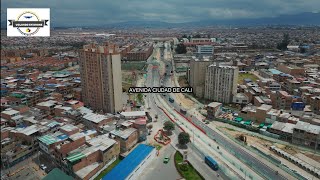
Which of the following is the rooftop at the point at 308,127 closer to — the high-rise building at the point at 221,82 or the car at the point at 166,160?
the high-rise building at the point at 221,82

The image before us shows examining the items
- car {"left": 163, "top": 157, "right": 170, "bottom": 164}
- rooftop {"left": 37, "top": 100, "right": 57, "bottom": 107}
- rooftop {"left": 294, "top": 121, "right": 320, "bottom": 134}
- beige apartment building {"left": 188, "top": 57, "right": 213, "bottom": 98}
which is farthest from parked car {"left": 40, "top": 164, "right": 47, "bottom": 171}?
beige apartment building {"left": 188, "top": 57, "right": 213, "bottom": 98}

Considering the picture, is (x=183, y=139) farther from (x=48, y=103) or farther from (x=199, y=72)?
(x=199, y=72)

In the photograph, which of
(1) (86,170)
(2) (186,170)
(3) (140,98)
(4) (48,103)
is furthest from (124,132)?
(3) (140,98)

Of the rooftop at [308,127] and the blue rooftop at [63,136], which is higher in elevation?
the rooftop at [308,127]

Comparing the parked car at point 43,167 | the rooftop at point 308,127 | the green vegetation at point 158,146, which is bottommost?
the parked car at point 43,167

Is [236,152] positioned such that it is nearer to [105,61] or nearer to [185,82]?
[105,61]

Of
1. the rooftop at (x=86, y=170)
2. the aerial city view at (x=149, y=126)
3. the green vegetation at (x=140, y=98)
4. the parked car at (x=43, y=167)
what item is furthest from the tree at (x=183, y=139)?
the green vegetation at (x=140, y=98)
